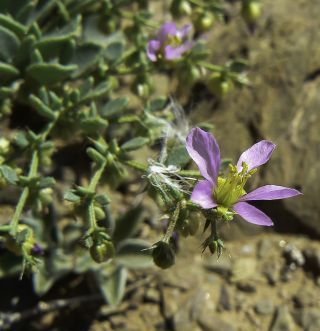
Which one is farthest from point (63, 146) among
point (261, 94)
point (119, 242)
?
point (261, 94)

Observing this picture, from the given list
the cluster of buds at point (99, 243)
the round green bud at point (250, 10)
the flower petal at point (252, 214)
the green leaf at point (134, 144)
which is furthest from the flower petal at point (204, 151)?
the round green bud at point (250, 10)

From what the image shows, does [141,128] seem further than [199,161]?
Yes

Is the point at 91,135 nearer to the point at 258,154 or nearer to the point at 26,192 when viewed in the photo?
the point at 26,192

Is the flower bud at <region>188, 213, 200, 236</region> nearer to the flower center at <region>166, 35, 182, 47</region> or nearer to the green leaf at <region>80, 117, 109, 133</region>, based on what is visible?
the green leaf at <region>80, 117, 109, 133</region>

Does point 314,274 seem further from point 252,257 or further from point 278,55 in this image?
point 278,55

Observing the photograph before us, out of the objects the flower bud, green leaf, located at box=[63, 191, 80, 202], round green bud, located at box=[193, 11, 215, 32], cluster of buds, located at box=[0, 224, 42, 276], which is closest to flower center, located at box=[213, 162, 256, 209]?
the flower bud

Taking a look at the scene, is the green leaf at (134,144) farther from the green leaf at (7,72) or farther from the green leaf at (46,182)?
the green leaf at (7,72)

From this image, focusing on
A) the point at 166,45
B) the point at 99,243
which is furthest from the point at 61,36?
the point at 99,243
